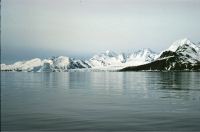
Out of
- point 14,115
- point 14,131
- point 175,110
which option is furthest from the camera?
point 175,110

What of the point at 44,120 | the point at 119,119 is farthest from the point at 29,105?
the point at 119,119

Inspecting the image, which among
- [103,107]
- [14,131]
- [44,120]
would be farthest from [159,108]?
[14,131]

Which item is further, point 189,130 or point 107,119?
point 107,119

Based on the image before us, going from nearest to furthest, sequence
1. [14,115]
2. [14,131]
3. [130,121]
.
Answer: [14,131] → [130,121] → [14,115]

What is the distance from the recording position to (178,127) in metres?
28.8

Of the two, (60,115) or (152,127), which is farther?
(60,115)

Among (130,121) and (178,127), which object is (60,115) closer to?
(130,121)

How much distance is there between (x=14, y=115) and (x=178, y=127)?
16.1 m

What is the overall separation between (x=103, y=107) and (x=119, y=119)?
8.96 m

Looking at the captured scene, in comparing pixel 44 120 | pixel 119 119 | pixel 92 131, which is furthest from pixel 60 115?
pixel 92 131

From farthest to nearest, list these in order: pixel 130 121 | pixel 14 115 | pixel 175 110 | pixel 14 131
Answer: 1. pixel 175 110
2. pixel 14 115
3. pixel 130 121
4. pixel 14 131

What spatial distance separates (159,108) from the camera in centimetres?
4031

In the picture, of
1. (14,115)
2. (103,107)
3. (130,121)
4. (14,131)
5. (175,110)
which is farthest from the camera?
(103,107)

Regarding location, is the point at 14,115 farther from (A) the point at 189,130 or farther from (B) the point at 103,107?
(A) the point at 189,130
